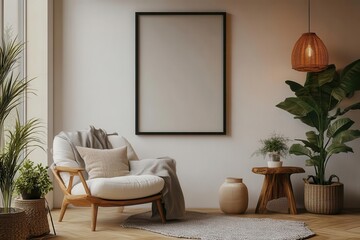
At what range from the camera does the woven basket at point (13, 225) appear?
3.96m

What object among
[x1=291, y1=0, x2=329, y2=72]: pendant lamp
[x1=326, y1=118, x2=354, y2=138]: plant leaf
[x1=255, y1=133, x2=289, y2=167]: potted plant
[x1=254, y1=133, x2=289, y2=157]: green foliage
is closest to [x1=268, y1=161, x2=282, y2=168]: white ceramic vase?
[x1=255, y1=133, x2=289, y2=167]: potted plant

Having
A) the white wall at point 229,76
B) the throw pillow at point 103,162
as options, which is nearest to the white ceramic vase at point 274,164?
the white wall at point 229,76

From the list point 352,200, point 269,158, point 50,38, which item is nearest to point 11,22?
point 50,38

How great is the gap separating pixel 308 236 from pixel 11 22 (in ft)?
11.1

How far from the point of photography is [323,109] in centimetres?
622

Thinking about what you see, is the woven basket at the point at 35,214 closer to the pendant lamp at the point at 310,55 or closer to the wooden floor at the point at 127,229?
the wooden floor at the point at 127,229

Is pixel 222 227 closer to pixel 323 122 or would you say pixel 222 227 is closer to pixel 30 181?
pixel 30 181

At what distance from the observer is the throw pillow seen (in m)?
5.50

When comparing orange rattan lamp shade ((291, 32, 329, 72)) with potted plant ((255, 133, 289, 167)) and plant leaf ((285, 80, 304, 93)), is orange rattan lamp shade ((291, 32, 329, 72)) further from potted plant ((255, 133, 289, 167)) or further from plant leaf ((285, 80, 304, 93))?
potted plant ((255, 133, 289, 167))

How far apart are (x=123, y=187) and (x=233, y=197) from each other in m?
1.41

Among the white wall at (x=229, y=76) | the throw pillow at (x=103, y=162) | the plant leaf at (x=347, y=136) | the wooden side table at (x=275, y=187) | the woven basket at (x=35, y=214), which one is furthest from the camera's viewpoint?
the white wall at (x=229, y=76)

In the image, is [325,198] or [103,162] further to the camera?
[325,198]

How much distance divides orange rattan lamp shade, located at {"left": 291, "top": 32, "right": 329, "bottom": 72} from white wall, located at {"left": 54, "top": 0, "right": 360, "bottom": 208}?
17.2 inches

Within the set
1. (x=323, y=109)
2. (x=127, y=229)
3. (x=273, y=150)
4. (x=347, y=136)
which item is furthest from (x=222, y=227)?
(x=323, y=109)
